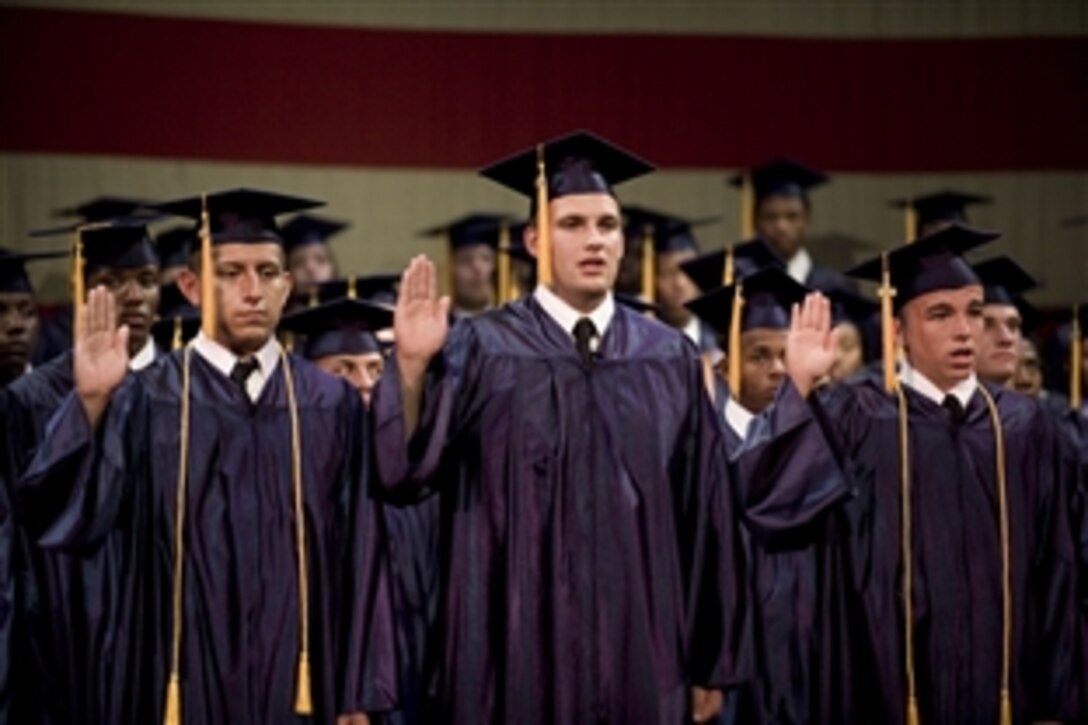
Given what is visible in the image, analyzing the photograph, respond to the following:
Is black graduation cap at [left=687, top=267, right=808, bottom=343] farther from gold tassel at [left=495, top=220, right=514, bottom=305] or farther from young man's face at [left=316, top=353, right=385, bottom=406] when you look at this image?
gold tassel at [left=495, top=220, right=514, bottom=305]

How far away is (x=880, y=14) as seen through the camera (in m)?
10.7

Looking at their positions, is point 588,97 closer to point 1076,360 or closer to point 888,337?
point 1076,360

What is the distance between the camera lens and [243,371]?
540 centimetres

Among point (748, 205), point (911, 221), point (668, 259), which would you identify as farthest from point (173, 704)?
point (911, 221)

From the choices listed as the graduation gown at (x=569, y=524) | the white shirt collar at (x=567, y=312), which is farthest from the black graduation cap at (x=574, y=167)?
the graduation gown at (x=569, y=524)

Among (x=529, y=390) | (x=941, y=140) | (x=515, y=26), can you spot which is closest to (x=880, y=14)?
(x=941, y=140)

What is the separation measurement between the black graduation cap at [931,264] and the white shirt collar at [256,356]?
186cm

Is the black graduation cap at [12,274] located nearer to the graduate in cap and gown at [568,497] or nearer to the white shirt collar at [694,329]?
the graduate in cap and gown at [568,497]

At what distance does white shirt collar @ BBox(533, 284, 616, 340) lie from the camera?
17.1 ft

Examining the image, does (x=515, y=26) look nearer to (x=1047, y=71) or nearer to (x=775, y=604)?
(x=1047, y=71)

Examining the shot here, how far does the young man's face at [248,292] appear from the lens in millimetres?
5445

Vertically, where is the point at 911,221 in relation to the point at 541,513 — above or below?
above

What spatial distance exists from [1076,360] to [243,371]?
3.50m

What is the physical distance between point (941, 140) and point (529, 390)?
6081 millimetres
